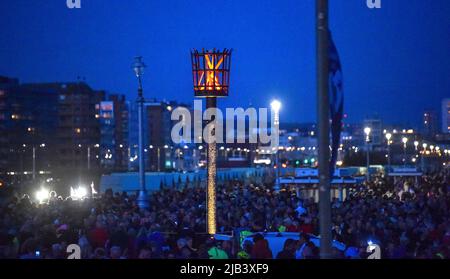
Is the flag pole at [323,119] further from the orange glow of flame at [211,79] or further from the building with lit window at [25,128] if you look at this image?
the building with lit window at [25,128]

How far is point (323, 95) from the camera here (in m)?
6.08

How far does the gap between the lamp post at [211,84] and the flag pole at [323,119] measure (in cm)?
939

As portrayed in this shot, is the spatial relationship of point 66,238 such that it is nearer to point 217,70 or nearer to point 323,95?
point 217,70

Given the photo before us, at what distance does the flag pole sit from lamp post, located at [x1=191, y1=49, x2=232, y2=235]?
9.39 meters

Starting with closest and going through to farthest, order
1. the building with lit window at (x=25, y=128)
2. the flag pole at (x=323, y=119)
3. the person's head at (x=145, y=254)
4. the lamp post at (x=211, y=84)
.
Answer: the flag pole at (x=323, y=119) < the person's head at (x=145, y=254) < the lamp post at (x=211, y=84) < the building with lit window at (x=25, y=128)

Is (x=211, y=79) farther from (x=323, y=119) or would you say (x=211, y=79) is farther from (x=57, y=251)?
(x=323, y=119)

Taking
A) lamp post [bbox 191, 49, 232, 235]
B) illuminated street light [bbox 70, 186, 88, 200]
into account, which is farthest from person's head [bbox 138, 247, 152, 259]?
illuminated street light [bbox 70, 186, 88, 200]

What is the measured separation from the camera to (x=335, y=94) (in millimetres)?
6238

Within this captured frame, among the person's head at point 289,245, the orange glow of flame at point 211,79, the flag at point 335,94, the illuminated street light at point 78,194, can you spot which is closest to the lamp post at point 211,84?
the orange glow of flame at point 211,79

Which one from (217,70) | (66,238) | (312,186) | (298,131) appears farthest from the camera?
(298,131)

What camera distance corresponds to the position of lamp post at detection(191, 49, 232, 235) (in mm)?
15578

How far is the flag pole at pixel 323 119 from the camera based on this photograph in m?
6.08
